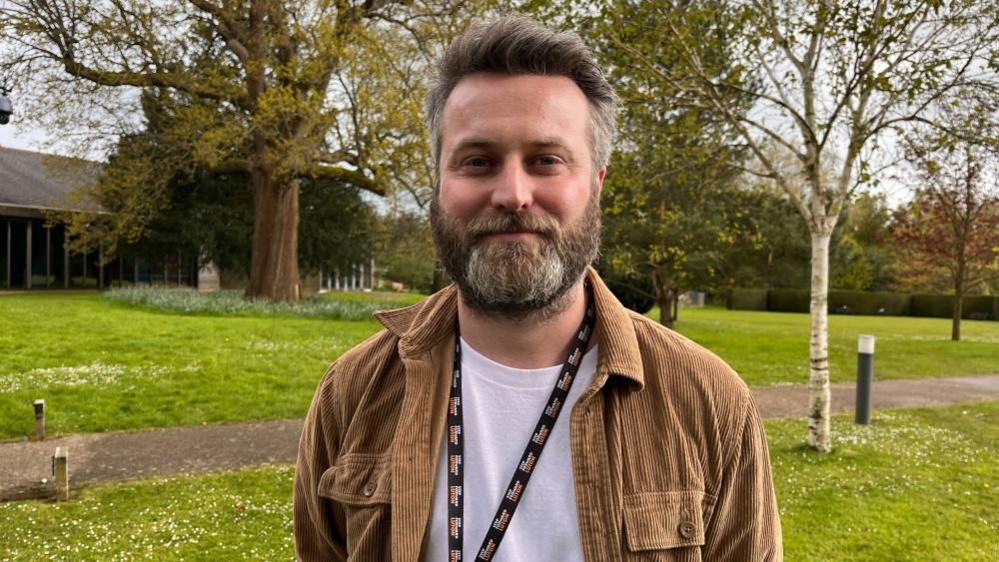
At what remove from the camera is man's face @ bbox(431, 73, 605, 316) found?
169 cm

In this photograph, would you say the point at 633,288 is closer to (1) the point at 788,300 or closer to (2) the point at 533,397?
(2) the point at 533,397

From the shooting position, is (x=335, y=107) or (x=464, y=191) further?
(x=335, y=107)

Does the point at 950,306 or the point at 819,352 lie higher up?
the point at 819,352

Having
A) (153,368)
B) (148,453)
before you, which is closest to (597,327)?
(148,453)

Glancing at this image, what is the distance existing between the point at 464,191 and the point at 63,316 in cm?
1781

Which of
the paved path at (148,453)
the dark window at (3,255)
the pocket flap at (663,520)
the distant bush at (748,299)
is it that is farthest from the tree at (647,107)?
the distant bush at (748,299)

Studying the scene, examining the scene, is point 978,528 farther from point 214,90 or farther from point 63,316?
point 214,90

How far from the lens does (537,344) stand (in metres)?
A: 1.76

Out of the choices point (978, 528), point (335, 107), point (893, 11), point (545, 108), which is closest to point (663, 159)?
point (893, 11)

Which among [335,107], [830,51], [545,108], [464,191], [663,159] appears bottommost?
[464,191]

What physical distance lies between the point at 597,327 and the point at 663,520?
1.56 feet

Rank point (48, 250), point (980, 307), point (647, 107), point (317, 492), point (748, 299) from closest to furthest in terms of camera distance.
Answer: point (317, 492)
point (647, 107)
point (48, 250)
point (980, 307)
point (748, 299)

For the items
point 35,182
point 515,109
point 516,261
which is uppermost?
point 35,182

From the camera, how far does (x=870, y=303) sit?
1626 inches
